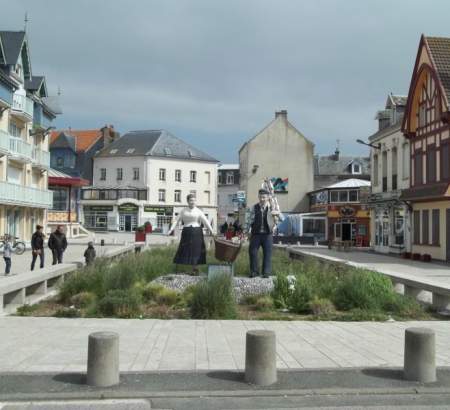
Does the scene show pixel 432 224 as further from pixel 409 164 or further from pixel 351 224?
pixel 351 224

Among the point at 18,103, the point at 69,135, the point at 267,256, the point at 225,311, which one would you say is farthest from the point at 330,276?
the point at 69,135

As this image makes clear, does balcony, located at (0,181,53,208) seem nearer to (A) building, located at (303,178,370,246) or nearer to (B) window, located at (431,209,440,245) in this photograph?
(B) window, located at (431,209,440,245)

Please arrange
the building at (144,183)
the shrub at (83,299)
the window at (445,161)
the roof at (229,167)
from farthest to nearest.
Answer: the roof at (229,167) → the building at (144,183) → the window at (445,161) → the shrub at (83,299)

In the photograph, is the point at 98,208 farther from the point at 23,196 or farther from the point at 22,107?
the point at 22,107

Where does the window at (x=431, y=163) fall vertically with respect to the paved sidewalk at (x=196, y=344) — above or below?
above

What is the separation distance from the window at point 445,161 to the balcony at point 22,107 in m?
24.2

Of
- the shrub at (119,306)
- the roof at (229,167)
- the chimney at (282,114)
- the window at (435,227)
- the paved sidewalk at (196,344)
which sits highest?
the chimney at (282,114)

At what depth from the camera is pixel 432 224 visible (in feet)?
98.5

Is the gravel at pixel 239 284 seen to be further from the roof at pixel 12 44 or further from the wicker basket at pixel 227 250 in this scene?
the roof at pixel 12 44

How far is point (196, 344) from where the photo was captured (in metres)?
8.20

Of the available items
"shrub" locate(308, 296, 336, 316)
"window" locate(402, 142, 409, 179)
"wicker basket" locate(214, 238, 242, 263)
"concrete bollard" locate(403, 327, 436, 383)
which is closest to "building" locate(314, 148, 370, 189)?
"window" locate(402, 142, 409, 179)

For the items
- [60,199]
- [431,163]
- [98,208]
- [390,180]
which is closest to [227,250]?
[431,163]

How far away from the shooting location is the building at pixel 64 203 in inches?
2037

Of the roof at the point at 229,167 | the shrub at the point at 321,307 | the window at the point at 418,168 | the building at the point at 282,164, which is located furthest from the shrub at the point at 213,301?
the roof at the point at 229,167
